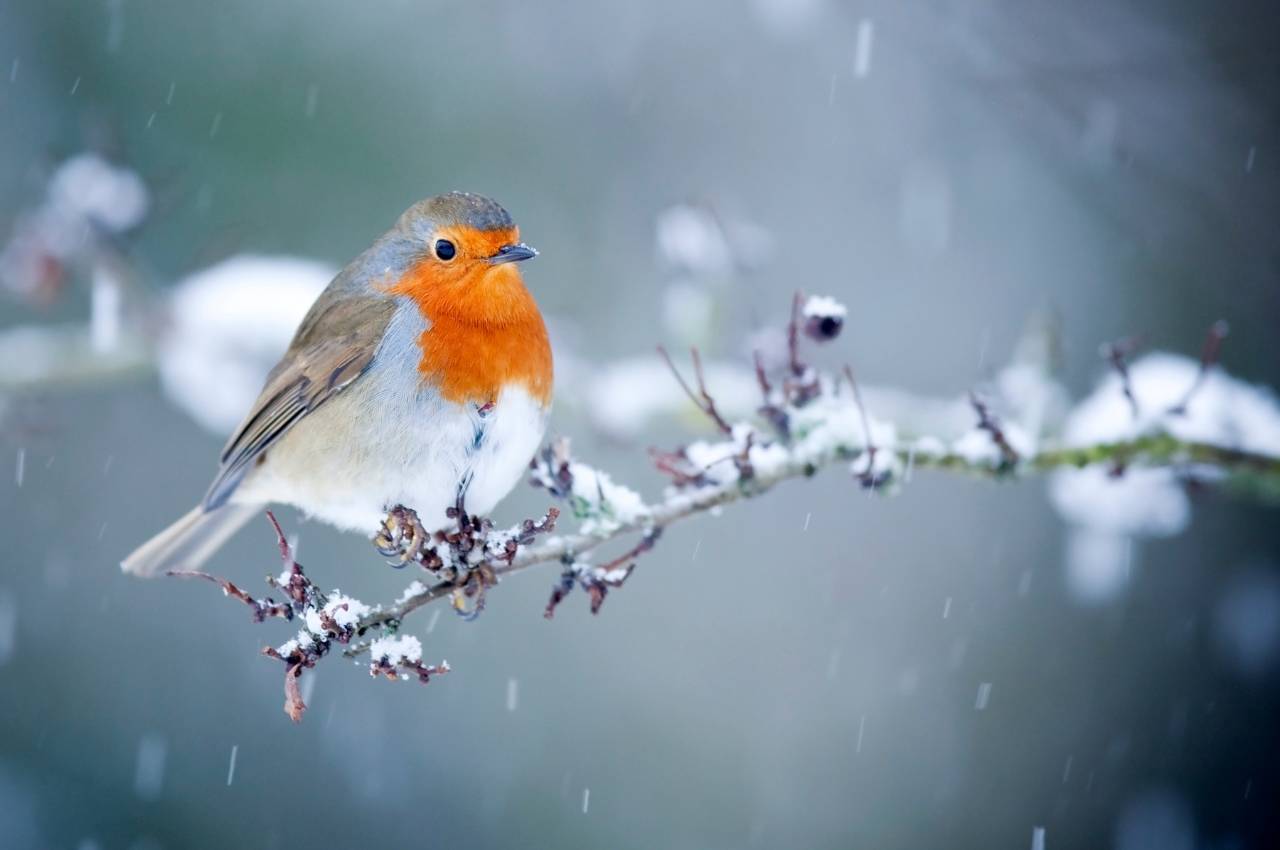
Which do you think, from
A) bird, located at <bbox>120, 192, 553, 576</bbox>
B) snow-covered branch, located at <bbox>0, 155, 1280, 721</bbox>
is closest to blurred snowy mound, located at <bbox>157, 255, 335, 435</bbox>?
snow-covered branch, located at <bbox>0, 155, 1280, 721</bbox>

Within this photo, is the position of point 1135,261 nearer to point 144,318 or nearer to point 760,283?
point 760,283

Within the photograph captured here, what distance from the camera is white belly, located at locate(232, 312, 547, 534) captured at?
2.93 meters

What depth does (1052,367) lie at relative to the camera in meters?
3.27

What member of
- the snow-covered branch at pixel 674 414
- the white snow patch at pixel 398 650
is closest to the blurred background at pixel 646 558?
the snow-covered branch at pixel 674 414

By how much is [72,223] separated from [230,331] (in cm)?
76

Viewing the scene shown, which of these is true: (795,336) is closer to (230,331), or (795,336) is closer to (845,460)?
(845,460)

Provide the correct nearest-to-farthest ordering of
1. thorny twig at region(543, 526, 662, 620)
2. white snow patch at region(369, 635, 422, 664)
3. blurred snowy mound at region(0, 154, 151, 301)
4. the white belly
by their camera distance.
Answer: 1. white snow patch at region(369, 635, 422, 664)
2. thorny twig at region(543, 526, 662, 620)
3. the white belly
4. blurred snowy mound at region(0, 154, 151, 301)

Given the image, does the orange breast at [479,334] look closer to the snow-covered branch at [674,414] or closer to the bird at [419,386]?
the bird at [419,386]

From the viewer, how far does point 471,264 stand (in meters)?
3.08

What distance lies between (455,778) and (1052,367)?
4.57 m

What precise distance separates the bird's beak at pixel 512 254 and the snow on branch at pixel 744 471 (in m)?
0.60

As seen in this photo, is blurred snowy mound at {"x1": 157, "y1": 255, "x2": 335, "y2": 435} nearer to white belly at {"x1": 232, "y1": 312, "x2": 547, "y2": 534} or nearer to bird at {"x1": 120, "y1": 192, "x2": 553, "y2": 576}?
bird at {"x1": 120, "y1": 192, "x2": 553, "y2": 576}

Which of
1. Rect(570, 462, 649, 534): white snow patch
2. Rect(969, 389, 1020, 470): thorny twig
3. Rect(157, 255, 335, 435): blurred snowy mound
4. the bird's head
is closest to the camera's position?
Rect(570, 462, 649, 534): white snow patch

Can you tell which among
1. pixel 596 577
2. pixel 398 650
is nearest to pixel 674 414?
pixel 596 577
